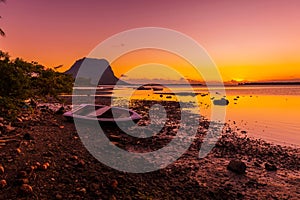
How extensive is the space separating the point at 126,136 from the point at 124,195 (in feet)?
24.1

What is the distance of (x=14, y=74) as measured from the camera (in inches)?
A: 357

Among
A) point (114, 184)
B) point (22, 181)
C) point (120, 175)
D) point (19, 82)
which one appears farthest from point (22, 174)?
point (19, 82)

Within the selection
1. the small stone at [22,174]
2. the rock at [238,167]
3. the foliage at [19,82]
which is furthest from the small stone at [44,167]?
the rock at [238,167]

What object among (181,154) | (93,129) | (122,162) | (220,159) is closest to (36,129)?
(93,129)

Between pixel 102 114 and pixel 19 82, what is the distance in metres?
7.42

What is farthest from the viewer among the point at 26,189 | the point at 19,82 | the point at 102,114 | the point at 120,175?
the point at 102,114

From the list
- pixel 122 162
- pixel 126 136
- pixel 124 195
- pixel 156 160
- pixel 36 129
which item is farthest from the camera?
pixel 126 136

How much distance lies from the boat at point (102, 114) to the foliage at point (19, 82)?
166 inches

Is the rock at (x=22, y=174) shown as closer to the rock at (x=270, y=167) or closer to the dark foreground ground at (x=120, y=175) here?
the dark foreground ground at (x=120, y=175)

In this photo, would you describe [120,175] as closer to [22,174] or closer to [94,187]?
[94,187]

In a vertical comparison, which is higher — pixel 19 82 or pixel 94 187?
pixel 19 82

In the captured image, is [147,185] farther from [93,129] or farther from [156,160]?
[93,129]

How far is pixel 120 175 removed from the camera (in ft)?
24.2

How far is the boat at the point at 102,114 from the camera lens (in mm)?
14685
